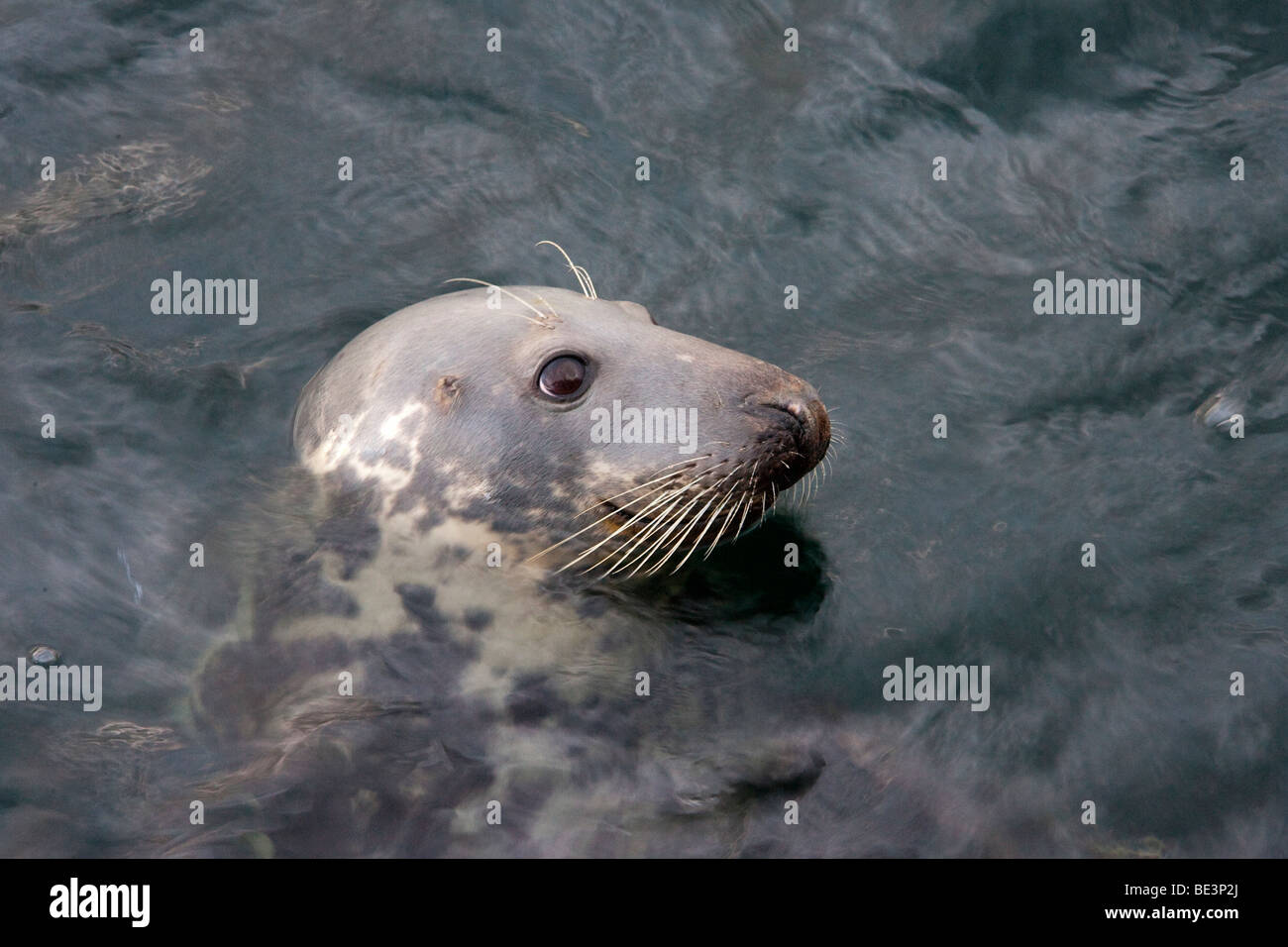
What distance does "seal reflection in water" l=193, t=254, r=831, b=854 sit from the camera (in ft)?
16.9

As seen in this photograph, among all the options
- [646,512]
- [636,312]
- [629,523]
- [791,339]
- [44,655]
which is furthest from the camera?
[791,339]

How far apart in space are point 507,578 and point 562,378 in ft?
2.56

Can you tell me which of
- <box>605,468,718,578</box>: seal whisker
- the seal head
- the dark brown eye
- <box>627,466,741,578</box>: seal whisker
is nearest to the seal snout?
the seal head

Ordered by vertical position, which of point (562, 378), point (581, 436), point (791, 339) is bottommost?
point (581, 436)

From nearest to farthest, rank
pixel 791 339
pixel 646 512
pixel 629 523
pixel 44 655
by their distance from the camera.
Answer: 1. pixel 646 512
2. pixel 629 523
3. pixel 44 655
4. pixel 791 339

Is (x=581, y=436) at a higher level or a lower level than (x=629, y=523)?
higher

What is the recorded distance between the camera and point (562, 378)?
18.6 ft

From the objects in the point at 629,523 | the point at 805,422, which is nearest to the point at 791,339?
the point at 805,422

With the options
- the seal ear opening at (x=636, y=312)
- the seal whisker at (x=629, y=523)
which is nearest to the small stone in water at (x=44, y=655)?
the seal whisker at (x=629, y=523)

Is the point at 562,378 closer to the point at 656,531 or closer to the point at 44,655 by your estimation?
the point at 656,531

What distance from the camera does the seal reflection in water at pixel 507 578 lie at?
16.9 feet

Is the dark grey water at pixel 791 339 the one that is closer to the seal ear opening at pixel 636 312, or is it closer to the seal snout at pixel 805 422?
the seal snout at pixel 805 422

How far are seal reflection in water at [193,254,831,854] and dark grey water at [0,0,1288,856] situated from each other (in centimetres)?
10
